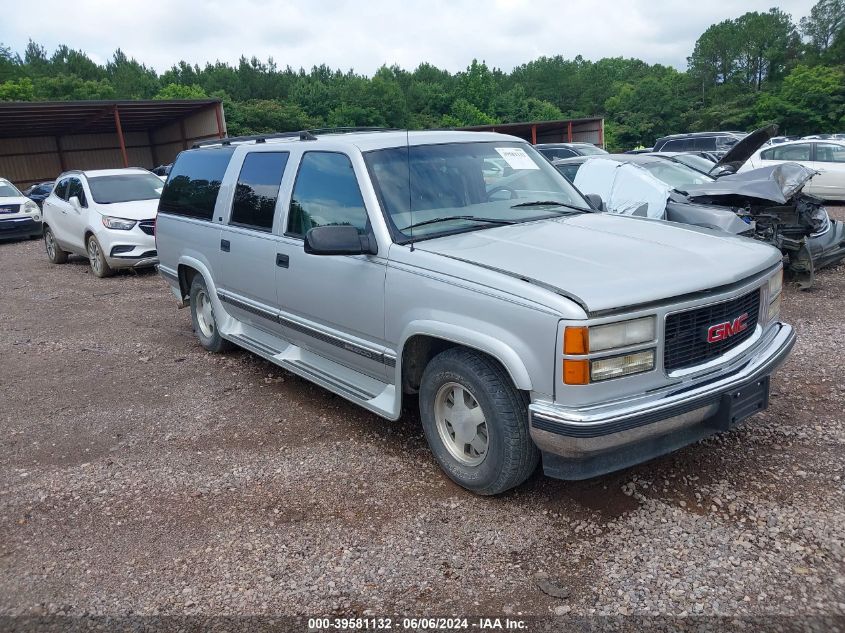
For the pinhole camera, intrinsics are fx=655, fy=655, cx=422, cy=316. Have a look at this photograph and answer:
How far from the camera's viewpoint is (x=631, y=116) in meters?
68.1

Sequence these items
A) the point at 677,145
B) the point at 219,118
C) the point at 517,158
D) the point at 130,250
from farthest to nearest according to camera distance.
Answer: the point at 219,118
the point at 677,145
the point at 130,250
the point at 517,158

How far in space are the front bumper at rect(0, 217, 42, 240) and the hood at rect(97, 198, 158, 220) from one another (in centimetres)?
744

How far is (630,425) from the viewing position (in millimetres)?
2855

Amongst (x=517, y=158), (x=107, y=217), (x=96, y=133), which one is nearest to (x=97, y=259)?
(x=107, y=217)

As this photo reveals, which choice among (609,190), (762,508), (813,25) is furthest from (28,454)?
(813,25)

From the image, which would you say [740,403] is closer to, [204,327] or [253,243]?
[253,243]

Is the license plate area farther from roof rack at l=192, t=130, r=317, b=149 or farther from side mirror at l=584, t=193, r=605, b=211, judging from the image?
roof rack at l=192, t=130, r=317, b=149

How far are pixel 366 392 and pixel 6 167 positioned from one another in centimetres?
3639

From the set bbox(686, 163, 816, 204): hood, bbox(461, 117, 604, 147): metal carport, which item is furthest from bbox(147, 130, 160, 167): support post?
bbox(686, 163, 816, 204): hood

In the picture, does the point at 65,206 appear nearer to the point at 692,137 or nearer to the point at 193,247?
the point at 193,247

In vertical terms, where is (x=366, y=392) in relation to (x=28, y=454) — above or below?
above

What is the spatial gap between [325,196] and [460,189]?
89 centimetres

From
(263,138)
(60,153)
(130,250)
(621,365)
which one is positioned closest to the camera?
(621,365)

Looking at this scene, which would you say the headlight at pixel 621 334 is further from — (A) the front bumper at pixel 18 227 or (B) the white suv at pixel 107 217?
(A) the front bumper at pixel 18 227
